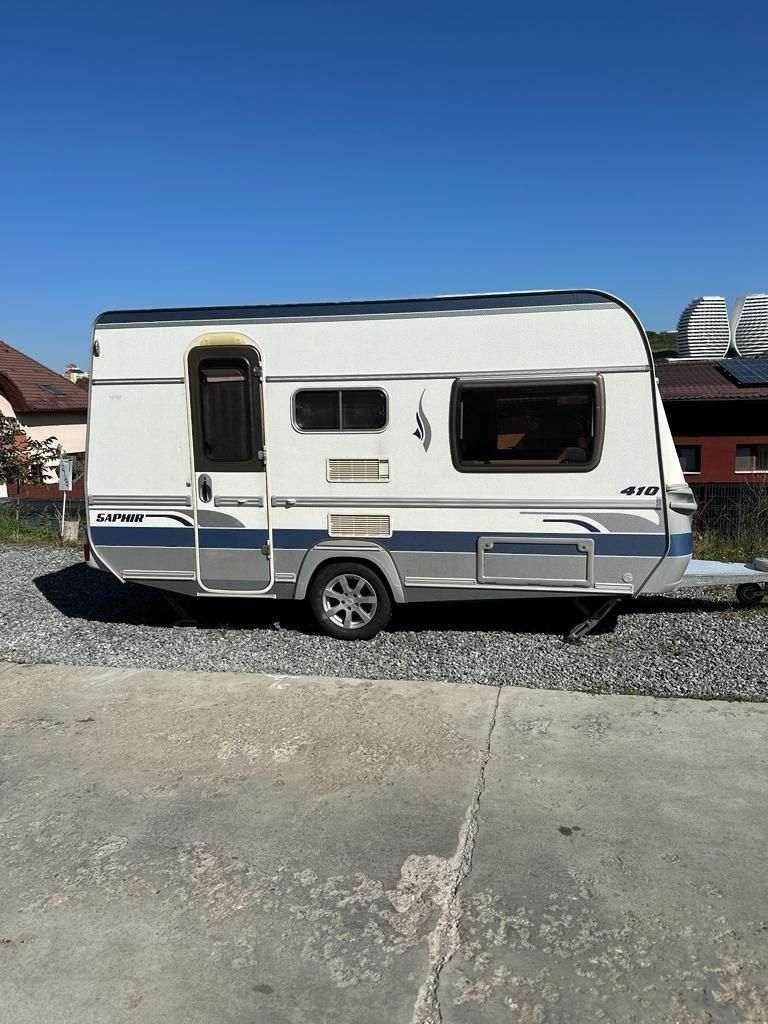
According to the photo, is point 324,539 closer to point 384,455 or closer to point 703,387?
point 384,455

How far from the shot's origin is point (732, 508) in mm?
10148

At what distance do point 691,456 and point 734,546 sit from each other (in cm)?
962

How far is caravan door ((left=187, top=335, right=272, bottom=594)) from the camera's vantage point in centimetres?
651

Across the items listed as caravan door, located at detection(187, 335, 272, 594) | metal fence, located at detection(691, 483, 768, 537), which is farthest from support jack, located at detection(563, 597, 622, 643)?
metal fence, located at detection(691, 483, 768, 537)

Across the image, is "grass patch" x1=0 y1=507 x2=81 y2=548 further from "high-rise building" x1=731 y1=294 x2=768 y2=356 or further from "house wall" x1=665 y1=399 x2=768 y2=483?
"high-rise building" x1=731 y1=294 x2=768 y2=356

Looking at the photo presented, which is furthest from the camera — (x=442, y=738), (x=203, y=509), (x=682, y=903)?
(x=203, y=509)

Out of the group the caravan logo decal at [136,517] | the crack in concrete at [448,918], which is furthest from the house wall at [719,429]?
the crack in concrete at [448,918]

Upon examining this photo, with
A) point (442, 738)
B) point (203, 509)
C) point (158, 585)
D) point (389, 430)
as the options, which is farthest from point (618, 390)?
point (158, 585)

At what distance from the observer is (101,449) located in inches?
267

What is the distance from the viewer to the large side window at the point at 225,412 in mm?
6516

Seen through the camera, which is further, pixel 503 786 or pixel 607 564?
pixel 607 564

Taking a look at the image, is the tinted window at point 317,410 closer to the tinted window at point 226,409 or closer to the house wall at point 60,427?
the tinted window at point 226,409

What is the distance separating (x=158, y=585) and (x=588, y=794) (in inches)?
164

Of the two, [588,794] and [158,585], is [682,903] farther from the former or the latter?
[158,585]
